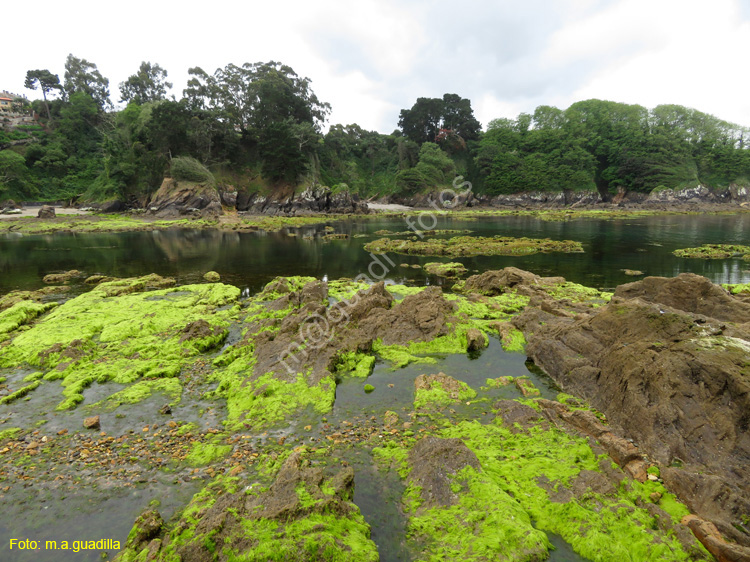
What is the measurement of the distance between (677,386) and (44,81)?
170986 mm

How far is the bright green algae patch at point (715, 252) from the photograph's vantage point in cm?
3484

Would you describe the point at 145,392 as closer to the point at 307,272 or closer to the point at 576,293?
the point at 307,272

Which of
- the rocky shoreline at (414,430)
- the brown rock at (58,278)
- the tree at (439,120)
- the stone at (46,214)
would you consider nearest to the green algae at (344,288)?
the rocky shoreline at (414,430)

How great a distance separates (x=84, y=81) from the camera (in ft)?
398

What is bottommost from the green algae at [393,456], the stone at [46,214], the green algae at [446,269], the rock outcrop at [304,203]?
the green algae at [393,456]

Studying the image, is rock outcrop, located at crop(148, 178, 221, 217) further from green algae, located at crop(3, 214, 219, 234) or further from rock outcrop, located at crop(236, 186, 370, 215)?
rock outcrop, located at crop(236, 186, 370, 215)

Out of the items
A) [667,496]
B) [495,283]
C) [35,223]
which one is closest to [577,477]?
[667,496]

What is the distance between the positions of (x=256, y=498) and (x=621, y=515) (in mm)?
6643

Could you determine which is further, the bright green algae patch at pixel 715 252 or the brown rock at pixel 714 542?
the bright green algae patch at pixel 715 252

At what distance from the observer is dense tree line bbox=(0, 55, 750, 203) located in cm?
9025

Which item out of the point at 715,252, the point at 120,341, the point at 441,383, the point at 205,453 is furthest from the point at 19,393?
the point at 715,252

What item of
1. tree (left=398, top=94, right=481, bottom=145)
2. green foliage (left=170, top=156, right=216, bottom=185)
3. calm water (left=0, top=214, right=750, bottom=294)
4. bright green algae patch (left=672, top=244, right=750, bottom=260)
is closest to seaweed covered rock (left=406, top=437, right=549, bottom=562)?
calm water (left=0, top=214, right=750, bottom=294)

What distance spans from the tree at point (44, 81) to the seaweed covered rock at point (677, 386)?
159 metres

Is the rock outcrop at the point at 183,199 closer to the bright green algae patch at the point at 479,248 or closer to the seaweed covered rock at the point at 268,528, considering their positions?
the bright green algae patch at the point at 479,248
